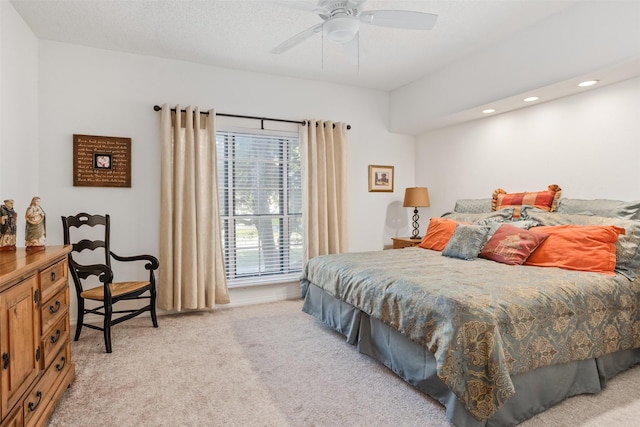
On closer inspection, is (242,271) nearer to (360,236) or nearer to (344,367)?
(360,236)

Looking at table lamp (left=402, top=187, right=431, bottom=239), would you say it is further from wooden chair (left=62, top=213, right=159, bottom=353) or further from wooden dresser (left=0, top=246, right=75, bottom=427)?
wooden dresser (left=0, top=246, right=75, bottom=427)

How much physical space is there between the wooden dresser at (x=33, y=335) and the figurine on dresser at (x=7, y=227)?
2.5 inches

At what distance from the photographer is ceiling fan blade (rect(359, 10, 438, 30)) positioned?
2180 mm

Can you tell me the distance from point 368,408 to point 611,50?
301 centimetres

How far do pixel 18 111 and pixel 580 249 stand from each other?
4426 millimetres

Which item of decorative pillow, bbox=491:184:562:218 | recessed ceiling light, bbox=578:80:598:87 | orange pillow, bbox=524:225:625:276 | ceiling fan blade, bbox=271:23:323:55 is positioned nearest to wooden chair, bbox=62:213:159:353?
ceiling fan blade, bbox=271:23:323:55

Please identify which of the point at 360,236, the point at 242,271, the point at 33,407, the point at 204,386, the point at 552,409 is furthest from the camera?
the point at 360,236

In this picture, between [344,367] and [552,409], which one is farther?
[344,367]

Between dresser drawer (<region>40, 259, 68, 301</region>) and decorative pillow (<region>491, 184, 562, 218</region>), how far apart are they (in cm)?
371

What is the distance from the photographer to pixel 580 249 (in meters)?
2.54

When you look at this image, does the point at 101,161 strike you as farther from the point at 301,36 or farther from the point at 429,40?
the point at 429,40

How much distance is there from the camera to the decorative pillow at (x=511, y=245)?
276cm

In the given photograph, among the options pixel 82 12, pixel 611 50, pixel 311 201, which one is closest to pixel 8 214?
pixel 82 12

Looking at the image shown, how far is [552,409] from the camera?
195 cm
